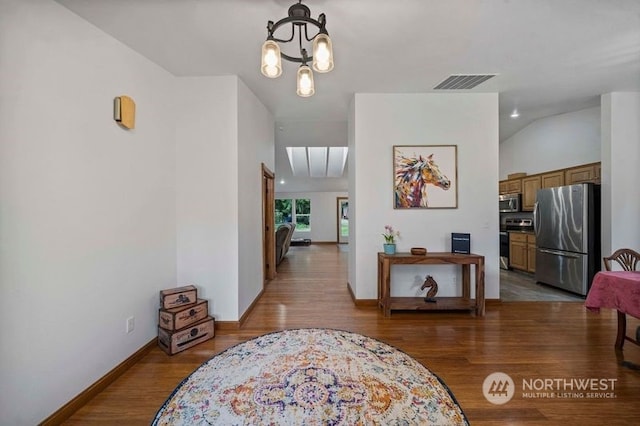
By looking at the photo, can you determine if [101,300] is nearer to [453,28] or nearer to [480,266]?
[453,28]

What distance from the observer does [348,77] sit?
9.75ft

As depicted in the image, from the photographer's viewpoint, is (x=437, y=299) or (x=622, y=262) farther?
(x=437, y=299)

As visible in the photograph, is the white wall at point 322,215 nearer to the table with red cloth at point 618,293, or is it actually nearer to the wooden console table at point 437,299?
the wooden console table at point 437,299

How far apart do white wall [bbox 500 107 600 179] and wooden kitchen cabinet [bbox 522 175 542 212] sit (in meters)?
0.29

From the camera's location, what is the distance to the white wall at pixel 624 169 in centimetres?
350

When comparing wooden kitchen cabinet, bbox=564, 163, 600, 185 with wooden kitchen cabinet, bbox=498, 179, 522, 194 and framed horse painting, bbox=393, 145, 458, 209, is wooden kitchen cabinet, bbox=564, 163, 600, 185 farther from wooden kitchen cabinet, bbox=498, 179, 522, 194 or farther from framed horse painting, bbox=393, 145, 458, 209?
framed horse painting, bbox=393, 145, 458, 209

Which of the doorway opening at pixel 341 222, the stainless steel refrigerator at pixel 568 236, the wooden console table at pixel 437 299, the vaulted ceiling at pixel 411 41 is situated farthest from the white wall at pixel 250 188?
the doorway opening at pixel 341 222

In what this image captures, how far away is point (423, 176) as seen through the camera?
3.49 meters

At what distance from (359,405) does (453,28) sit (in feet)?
9.37

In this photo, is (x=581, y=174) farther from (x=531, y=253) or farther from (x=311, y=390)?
(x=311, y=390)

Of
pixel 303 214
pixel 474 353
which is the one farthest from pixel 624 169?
pixel 303 214

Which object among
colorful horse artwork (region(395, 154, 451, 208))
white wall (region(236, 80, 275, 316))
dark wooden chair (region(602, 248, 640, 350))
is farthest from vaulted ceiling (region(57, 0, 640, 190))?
dark wooden chair (region(602, 248, 640, 350))

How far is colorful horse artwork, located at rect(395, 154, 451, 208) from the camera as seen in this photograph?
11.4ft

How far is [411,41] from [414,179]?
1.65 metres
